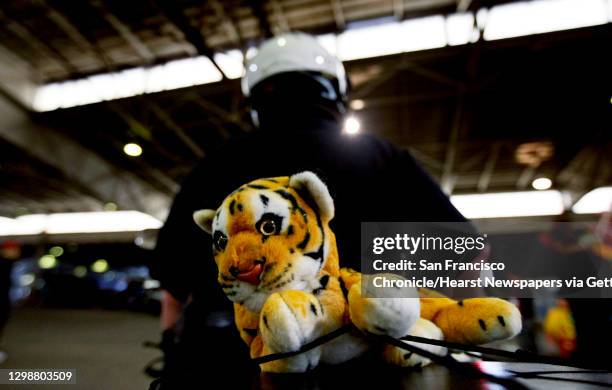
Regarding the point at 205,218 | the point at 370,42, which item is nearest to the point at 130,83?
the point at 370,42

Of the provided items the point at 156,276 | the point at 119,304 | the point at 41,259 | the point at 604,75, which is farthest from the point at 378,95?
the point at 41,259

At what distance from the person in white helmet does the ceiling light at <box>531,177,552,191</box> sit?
8.93m

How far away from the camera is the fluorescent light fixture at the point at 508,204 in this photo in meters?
8.77

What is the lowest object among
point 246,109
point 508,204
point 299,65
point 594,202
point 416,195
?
point 416,195

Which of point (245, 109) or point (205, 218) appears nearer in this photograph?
point (205, 218)

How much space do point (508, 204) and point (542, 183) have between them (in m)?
1.00

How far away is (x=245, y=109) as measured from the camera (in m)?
4.22

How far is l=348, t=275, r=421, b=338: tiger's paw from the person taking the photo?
38 cm

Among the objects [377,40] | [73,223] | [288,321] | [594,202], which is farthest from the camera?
[73,223]

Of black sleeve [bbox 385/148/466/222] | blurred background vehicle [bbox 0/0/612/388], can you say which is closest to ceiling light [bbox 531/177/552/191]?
blurred background vehicle [bbox 0/0/612/388]

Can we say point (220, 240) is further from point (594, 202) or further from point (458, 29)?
point (594, 202)

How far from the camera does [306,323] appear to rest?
0.39 metres

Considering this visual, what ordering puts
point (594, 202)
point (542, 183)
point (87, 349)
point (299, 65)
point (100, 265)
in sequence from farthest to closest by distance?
point (100, 265) → point (542, 183) → point (594, 202) → point (87, 349) → point (299, 65)

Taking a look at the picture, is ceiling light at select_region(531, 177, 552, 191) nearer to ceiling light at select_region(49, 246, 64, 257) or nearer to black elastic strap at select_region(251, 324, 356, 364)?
black elastic strap at select_region(251, 324, 356, 364)
